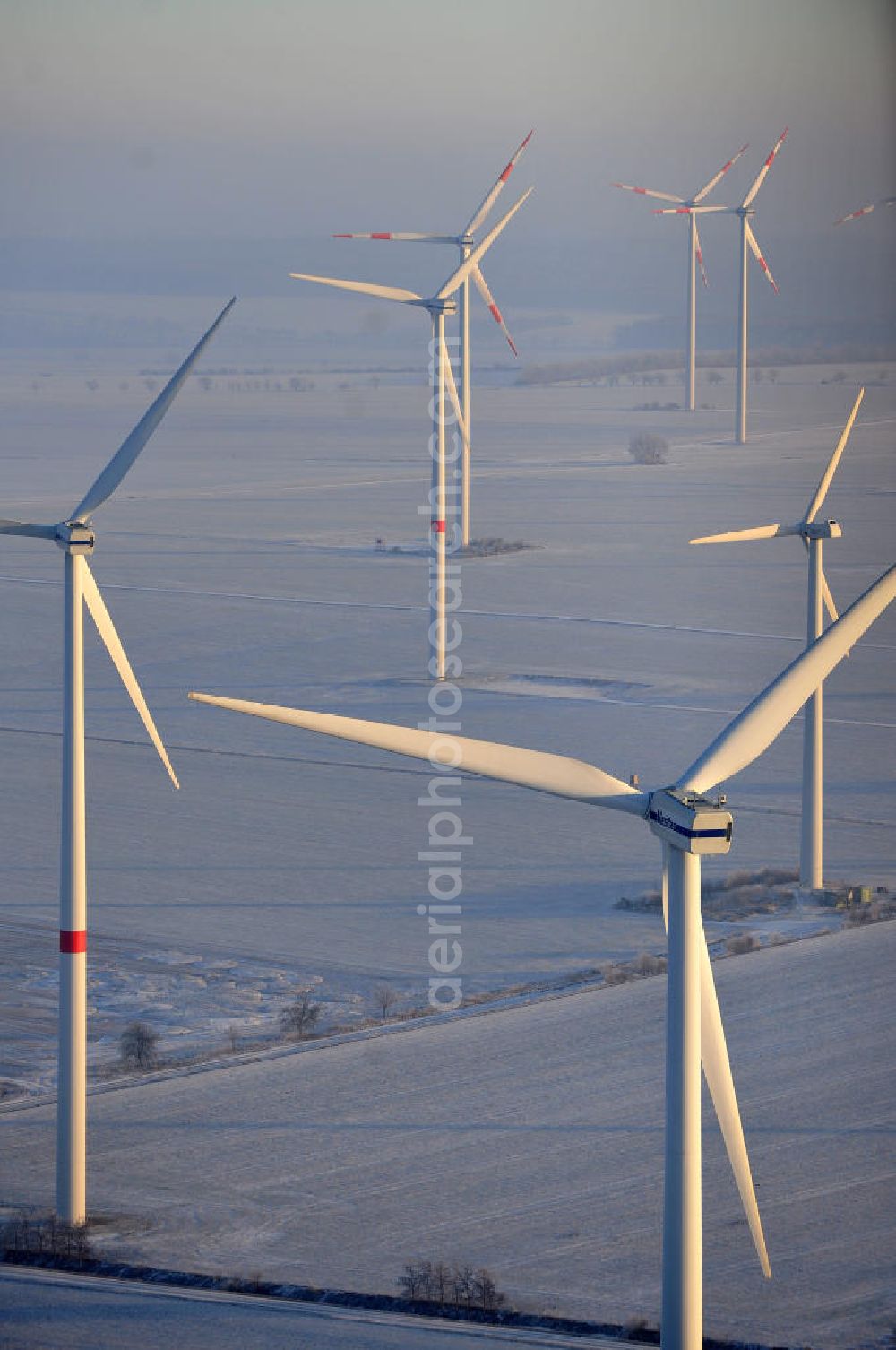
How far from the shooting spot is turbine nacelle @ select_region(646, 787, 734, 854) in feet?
52.6

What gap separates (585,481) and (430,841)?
3339 inches

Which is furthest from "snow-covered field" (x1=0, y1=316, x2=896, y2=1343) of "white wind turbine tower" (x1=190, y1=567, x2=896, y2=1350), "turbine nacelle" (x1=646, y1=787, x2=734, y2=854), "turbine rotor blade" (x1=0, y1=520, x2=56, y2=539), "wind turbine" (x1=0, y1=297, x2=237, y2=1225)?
"turbine rotor blade" (x1=0, y1=520, x2=56, y2=539)

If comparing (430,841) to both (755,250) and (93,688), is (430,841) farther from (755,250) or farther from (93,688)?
(755,250)

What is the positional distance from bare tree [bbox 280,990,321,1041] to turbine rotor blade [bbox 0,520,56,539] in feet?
24.3

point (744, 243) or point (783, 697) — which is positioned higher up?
point (744, 243)

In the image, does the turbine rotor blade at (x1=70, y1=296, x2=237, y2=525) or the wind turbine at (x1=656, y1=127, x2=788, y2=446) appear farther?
the wind turbine at (x1=656, y1=127, x2=788, y2=446)

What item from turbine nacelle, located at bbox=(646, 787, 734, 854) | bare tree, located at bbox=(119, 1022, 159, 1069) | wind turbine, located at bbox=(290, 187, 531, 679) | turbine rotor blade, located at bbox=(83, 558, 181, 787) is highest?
wind turbine, located at bbox=(290, 187, 531, 679)

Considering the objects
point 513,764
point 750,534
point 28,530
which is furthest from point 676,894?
point 750,534

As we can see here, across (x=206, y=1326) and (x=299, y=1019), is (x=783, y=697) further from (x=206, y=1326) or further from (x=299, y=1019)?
(x=299, y=1019)

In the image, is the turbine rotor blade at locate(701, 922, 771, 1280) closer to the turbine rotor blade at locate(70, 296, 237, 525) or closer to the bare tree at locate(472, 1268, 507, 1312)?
the bare tree at locate(472, 1268, 507, 1312)

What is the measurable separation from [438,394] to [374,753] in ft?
25.7

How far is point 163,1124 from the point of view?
25.1 m

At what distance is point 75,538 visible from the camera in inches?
925

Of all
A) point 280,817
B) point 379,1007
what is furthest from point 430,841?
point 379,1007
